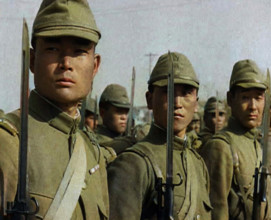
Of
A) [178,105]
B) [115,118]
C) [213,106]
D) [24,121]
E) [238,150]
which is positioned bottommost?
[213,106]

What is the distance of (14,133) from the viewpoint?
11.6ft

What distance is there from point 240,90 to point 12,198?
4094 mm

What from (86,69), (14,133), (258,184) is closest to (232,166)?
(258,184)

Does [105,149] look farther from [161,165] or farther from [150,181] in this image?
[150,181]

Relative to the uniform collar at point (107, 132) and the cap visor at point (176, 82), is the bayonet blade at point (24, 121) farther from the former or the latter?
the uniform collar at point (107, 132)

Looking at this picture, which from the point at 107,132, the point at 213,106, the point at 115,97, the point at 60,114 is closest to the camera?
the point at 60,114

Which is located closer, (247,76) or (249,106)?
(249,106)

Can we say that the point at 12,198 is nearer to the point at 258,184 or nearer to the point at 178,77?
the point at 178,77

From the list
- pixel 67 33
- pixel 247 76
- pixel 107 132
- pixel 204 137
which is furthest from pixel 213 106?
pixel 67 33

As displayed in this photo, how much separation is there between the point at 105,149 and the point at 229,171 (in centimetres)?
123

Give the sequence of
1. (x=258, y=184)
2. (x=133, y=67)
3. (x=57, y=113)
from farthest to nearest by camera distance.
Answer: (x=133, y=67) → (x=258, y=184) → (x=57, y=113)

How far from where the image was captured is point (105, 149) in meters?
6.57

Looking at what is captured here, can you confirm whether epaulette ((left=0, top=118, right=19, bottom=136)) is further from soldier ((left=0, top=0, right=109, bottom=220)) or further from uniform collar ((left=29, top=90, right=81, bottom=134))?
uniform collar ((left=29, top=90, right=81, bottom=134))

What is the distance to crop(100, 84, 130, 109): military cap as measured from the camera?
10648 millimetres
